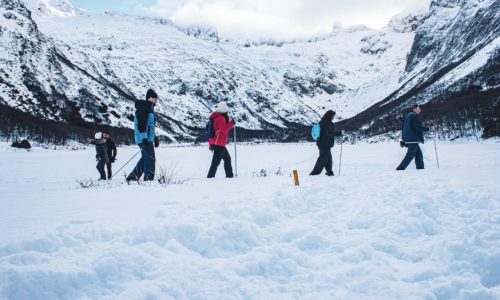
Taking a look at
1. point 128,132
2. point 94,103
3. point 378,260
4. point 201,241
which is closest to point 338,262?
point 378,260

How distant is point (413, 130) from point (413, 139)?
1.16 ft

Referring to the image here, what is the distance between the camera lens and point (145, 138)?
916 centimetres

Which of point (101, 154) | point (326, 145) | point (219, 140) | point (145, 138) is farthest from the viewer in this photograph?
point (101, 154)

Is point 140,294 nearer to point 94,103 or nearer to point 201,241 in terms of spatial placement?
point 201,241

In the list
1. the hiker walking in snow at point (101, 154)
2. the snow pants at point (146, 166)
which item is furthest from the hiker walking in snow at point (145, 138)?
the hiker walking in snow at point (101, 154)

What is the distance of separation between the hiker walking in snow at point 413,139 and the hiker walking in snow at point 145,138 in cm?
767

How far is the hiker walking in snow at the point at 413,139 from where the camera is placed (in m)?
11.5

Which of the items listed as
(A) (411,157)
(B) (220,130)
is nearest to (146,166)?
(B) (220,130)

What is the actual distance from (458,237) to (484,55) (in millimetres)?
179350

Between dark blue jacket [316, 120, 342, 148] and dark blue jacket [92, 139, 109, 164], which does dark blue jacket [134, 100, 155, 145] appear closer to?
dark blue jacket [92, 139, 109, 164]

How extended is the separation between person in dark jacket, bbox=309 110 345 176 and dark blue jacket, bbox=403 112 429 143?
7.34 feet

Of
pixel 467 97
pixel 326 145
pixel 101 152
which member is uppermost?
pixel 467 97

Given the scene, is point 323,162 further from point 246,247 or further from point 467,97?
point 467,97

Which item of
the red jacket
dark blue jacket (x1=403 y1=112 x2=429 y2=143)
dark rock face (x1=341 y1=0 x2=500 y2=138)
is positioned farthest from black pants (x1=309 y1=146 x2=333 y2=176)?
dark rock face (x1=341 y1=0 x2=500 y2=138)
